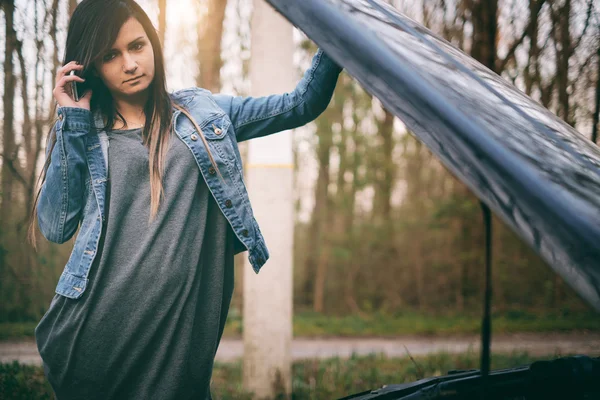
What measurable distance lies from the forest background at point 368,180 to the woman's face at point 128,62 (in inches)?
41.7

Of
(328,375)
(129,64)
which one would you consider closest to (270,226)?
(328,375)

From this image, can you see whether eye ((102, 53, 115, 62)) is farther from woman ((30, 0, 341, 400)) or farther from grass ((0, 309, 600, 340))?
grass ((0, 309, 600, 340))

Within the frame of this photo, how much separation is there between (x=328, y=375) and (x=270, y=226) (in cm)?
Answer: 151

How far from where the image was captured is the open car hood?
74cm

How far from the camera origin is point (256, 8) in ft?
12.3

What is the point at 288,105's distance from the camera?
172cm

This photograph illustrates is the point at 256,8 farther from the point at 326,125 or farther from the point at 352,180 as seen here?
the point at 352,180

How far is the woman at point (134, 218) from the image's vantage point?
156 centimetres

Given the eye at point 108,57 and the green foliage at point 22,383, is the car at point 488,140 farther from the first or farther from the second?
the green foliage at point 22,383

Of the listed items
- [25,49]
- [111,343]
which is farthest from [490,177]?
[25,49]

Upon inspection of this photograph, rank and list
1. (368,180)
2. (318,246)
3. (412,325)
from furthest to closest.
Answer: (318,246) < (368,180) < (412,325)

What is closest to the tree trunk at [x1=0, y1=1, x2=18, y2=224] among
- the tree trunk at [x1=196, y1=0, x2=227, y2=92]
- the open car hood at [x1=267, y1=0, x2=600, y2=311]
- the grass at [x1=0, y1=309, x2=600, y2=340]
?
the open car hood at [x1=267, y1=0, x2=600, y2=311]

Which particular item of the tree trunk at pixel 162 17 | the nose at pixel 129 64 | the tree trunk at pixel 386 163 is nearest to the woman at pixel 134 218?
the nose at pixel 129 64

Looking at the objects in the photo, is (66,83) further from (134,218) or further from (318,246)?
(318,246)
